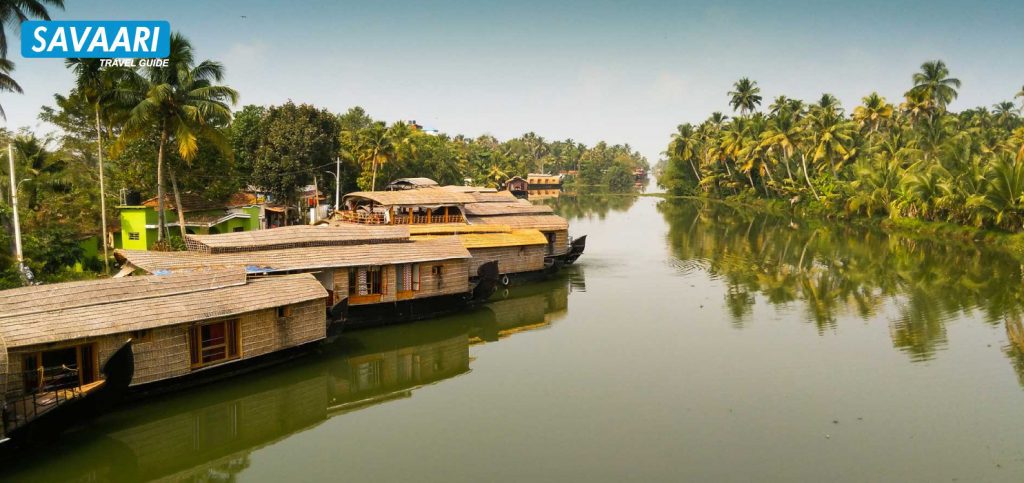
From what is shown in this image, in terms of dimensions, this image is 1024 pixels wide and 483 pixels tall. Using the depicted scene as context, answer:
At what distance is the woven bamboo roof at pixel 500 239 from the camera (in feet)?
68.0

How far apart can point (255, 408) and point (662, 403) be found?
7531mm

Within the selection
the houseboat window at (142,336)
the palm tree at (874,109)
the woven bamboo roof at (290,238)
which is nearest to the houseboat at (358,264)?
the woven bamboo roof at (290,238)

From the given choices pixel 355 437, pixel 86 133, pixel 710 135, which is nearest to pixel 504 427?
pixel 355 437

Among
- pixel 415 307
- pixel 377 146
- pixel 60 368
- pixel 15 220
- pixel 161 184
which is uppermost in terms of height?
pixel 377 146

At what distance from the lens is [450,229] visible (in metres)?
22.0

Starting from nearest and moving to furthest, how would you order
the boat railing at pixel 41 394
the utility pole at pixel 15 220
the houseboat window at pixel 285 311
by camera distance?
1. the boat railing at pixel 41 394
2. the houseboat window at pixel 285 311
3. the utility pole at pixel 15 220

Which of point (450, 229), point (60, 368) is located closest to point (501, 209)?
point (450, 229)

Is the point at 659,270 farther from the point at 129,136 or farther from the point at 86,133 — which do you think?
the point at 86,133

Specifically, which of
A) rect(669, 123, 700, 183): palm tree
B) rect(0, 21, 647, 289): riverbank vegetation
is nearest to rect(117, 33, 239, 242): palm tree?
rect(0, 21, 647, 289): riverbank vegetation

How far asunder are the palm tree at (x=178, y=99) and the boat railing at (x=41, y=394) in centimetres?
1100

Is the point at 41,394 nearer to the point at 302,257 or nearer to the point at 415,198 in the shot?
the point at 302,257

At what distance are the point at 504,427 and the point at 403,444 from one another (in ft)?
5.67

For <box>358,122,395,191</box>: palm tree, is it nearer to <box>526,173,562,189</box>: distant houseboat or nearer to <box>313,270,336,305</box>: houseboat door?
<box>313,270,336,305</box>: houseboat door

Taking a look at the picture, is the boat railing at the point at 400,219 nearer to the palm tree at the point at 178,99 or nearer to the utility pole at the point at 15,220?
the palm tree at the point at 178,99
